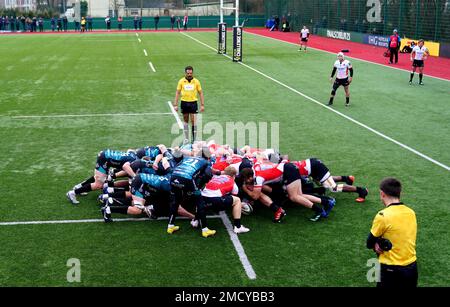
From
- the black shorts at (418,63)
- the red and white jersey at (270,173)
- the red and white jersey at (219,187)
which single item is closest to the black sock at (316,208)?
the red and white jersey at (270,173)

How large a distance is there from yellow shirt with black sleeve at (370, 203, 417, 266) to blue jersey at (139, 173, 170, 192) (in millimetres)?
4350

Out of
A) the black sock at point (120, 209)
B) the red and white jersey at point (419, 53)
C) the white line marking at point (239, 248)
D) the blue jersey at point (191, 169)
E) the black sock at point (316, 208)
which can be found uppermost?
the red and white jersey at point (419, 53)

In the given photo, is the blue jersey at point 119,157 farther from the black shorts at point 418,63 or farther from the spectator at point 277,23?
the spectator at point 277,23

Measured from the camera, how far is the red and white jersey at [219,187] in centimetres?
888

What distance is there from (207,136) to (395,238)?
395 inches

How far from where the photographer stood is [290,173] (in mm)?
9367

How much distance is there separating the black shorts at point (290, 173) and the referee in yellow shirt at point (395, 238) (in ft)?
11.9

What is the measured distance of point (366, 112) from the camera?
1823 cm

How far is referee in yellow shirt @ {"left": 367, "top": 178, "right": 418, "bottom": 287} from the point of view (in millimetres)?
5629

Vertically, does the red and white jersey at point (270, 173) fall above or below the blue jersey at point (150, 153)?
below

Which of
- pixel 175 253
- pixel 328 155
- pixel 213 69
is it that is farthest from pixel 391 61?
pixel 175 253

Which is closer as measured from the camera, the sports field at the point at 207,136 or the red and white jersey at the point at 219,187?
the sports field at the point at 207,136

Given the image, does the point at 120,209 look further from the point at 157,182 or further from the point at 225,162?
the point at 225,162

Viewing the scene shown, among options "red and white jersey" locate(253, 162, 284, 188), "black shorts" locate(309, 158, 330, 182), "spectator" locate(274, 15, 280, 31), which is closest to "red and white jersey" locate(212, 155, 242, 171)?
"red and white jersey" locate(253, 162, 284, 188)
